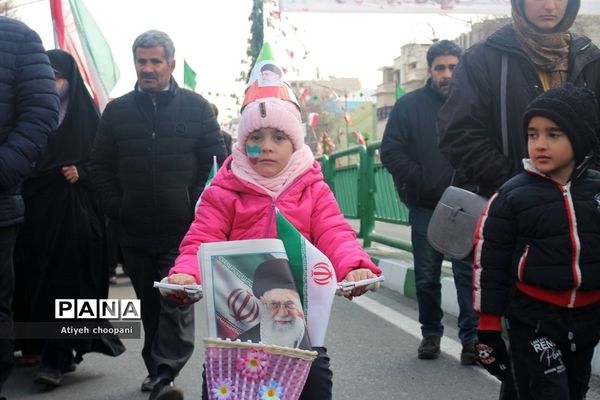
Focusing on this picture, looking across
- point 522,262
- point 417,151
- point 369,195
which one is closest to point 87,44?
point 417,151

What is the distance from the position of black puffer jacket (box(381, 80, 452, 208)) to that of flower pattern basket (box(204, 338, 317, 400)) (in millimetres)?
3630

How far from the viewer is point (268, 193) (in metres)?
3.26

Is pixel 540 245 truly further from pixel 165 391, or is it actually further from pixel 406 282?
pixel 406 282

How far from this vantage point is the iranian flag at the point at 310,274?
276 cm

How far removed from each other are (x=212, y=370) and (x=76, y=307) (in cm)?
308

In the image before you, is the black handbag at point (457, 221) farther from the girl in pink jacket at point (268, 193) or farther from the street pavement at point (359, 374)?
the street pavement at point (359, 374)

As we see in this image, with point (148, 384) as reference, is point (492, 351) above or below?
above

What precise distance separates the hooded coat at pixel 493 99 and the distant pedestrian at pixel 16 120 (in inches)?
75.6

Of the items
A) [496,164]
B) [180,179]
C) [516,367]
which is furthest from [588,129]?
[180,179]

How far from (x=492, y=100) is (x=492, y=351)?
3.78 ft

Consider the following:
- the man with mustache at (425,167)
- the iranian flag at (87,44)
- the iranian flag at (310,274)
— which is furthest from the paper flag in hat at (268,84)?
the iranian flag at (87,44)

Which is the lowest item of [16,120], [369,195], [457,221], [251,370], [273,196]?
[369,195]

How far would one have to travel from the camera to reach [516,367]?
340cm

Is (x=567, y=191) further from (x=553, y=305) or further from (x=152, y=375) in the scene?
(x=152, y=375)
